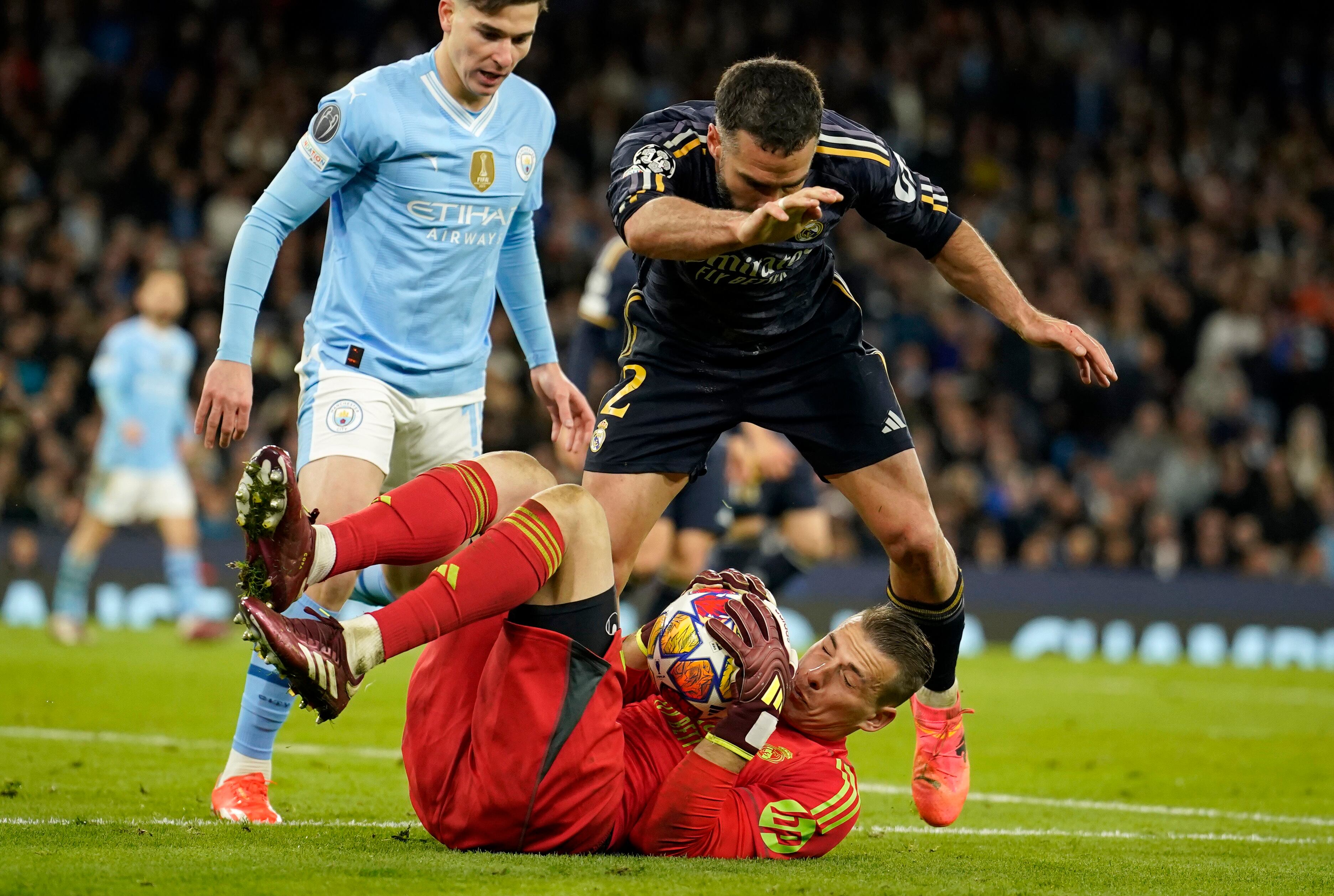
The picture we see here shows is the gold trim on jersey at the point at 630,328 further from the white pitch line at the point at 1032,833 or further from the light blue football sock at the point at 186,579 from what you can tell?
the light blue football sock at the point at 186,579

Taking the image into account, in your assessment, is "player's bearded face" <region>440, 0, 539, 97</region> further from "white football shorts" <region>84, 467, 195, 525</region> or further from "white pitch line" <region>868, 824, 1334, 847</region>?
"white football shorts" <region>84, 467, 195, 525</region>

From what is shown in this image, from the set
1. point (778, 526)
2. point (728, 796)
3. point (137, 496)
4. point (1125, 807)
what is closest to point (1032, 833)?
point (1125, 807)

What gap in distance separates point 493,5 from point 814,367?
1589mm

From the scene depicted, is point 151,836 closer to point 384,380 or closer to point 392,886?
point 392,886

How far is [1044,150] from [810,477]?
35.8ft

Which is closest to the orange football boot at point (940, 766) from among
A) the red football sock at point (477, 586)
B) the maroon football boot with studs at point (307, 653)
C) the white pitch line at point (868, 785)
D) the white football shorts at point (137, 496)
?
the white pitch line at point (868, 785)

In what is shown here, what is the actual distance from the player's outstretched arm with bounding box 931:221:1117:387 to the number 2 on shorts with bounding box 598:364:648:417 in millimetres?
1069

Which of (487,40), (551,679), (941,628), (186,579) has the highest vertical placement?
(487,40)

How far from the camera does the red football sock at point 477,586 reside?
3867 mm

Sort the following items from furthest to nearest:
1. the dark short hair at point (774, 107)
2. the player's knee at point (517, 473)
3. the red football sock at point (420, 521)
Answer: the player's knee at point (517, 473) < the dark short hair at point (774, 107) < the red football sock at point (420, 521)

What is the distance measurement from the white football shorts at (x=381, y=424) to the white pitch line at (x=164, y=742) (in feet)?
6.52

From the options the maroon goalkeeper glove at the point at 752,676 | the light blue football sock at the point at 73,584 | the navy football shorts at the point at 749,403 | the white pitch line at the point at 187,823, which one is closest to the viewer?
the maroon goalkeeper glove at the point at 752,676

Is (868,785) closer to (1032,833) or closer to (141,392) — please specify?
(1032,833)

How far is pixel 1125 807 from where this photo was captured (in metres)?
6.33
